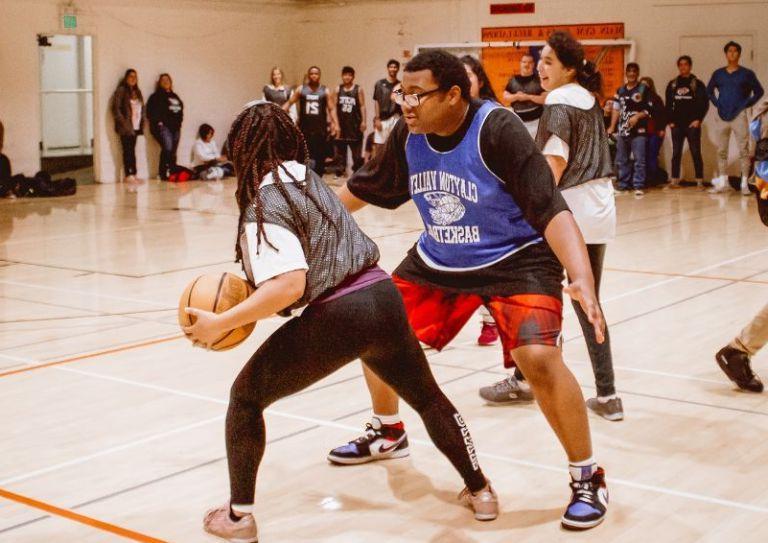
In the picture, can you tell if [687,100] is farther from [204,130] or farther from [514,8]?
[204,130]

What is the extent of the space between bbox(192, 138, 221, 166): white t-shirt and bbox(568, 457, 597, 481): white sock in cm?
1793

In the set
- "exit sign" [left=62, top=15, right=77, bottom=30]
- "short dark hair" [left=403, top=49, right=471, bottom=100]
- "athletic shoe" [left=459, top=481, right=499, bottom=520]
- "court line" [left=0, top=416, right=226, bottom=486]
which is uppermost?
"exit sign" [left=62, top=15, right=77, bottom=30]

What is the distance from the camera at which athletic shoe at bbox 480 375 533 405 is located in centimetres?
609

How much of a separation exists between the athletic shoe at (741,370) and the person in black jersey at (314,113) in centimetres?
1368

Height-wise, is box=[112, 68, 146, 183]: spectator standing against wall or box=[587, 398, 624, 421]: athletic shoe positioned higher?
box=[112, 68, 146, 183]: spectator standing against wall

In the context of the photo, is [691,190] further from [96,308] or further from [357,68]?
[96,308]

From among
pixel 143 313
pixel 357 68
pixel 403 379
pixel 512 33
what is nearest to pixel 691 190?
pixel 512 33

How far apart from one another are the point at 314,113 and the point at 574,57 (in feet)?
46.5

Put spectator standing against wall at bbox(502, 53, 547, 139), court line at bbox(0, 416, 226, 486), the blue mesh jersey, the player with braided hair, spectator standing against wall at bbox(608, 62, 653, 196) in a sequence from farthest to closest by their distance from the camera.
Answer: spectator standing against wall at bbox(608, 62, 653, 196), spectator standing against wall at bbox(502, 53, 547, 139), court line at bbox(0, 416, 226, 486), the blue mesh jersey, the player with braided hair

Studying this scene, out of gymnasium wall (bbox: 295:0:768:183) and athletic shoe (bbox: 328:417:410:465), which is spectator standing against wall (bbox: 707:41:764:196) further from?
athletic shoe (bbox: 328:417:410:465)

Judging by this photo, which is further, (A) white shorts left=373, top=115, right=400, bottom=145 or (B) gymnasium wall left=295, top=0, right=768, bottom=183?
(A) white shorts left=373, top=115, right=400, bottom=145

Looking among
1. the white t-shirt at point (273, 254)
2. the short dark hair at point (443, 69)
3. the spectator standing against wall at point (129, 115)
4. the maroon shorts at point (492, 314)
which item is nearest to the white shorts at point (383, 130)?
the spectator standing against wall at point (129, 115)

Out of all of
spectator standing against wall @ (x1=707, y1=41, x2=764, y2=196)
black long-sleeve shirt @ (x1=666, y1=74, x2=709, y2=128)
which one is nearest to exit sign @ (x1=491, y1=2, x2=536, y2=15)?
black long-sleeve shirt @ (x1=666, y1=74, x2=709, y2=128)

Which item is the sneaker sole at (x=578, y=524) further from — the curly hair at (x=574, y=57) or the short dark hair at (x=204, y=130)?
the short dark hair at (x=204, y=130)
